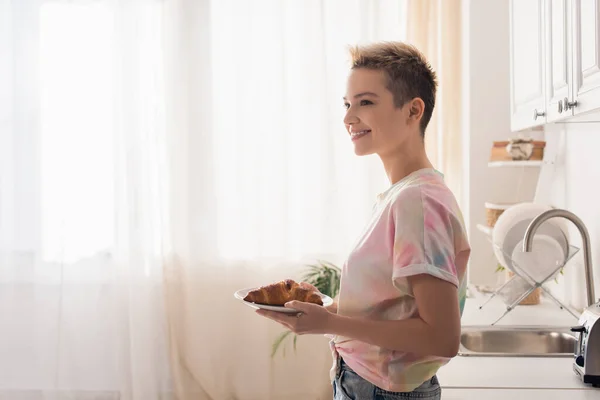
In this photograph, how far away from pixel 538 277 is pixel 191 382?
1784mm

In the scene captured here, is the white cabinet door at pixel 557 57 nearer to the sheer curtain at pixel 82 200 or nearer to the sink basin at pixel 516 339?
the sink basin at pixel 516 339

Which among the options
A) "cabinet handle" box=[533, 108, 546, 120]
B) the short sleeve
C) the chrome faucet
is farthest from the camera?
"cabinet handle" box=[533, 108, 546, 120]

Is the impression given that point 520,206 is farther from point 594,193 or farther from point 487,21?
point 487,21

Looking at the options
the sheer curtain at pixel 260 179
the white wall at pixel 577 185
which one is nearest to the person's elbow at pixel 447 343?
the white wall at pixel 577 185

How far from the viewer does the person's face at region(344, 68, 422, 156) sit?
3.69 feet

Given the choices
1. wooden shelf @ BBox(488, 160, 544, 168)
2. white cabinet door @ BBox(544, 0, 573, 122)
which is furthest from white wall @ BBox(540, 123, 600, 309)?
white cabinet door @ BBox(544, 0, 573, 122)

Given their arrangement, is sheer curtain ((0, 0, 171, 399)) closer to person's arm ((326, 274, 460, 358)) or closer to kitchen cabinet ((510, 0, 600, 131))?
kitchen cabinet ((510, 0, 600, 131))

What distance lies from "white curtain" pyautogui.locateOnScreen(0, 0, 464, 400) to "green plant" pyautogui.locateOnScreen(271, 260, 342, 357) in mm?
67

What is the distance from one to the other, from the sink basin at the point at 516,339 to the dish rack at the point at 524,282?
0.21 ft

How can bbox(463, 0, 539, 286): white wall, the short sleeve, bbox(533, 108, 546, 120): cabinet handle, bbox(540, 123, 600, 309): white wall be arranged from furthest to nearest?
bbox(463, 0, 539, 286): white wall < bbox(540, 123, 600, 309): white wall < bbox(533, 108, 546, 120): cabinet handle < the short sleeve

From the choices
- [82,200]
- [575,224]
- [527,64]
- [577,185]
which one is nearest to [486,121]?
[577,185]

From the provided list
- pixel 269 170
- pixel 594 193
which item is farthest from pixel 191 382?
pixel 594 193

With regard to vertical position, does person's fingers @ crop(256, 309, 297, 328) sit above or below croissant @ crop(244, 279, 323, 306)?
below

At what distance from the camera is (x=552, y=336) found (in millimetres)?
2064
